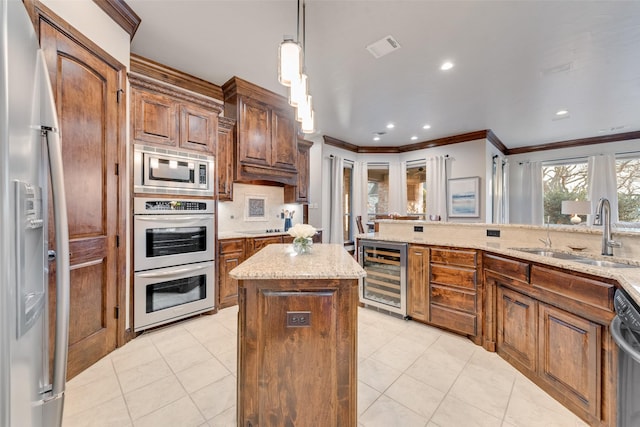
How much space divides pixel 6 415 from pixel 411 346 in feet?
8.13

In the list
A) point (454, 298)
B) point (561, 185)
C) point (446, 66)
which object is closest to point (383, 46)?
point (446, 66)

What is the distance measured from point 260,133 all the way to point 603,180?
7.36 m

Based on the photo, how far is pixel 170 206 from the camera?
2.61 m

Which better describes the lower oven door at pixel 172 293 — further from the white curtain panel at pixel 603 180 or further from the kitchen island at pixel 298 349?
the white curtain panel at pixel 603 180

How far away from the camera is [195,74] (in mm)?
3154

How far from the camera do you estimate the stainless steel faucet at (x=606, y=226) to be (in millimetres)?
1778

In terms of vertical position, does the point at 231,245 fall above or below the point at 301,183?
below

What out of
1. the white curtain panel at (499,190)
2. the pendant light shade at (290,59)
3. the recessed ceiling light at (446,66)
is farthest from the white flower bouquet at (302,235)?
the white curtain panel at (499,190)

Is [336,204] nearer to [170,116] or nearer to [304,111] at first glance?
[170,116]

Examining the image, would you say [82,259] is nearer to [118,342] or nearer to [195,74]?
[118,342]

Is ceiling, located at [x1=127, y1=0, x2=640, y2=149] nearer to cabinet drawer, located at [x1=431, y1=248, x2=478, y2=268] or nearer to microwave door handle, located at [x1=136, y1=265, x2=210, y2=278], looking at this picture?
cabinet drawer, located at [x1=431, y1=248, x2=478, y2=268]

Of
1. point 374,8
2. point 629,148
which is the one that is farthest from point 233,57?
point 629,148

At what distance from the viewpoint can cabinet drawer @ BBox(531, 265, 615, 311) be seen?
1389 millimetres

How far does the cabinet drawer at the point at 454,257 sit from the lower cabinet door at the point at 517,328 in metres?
0.32
